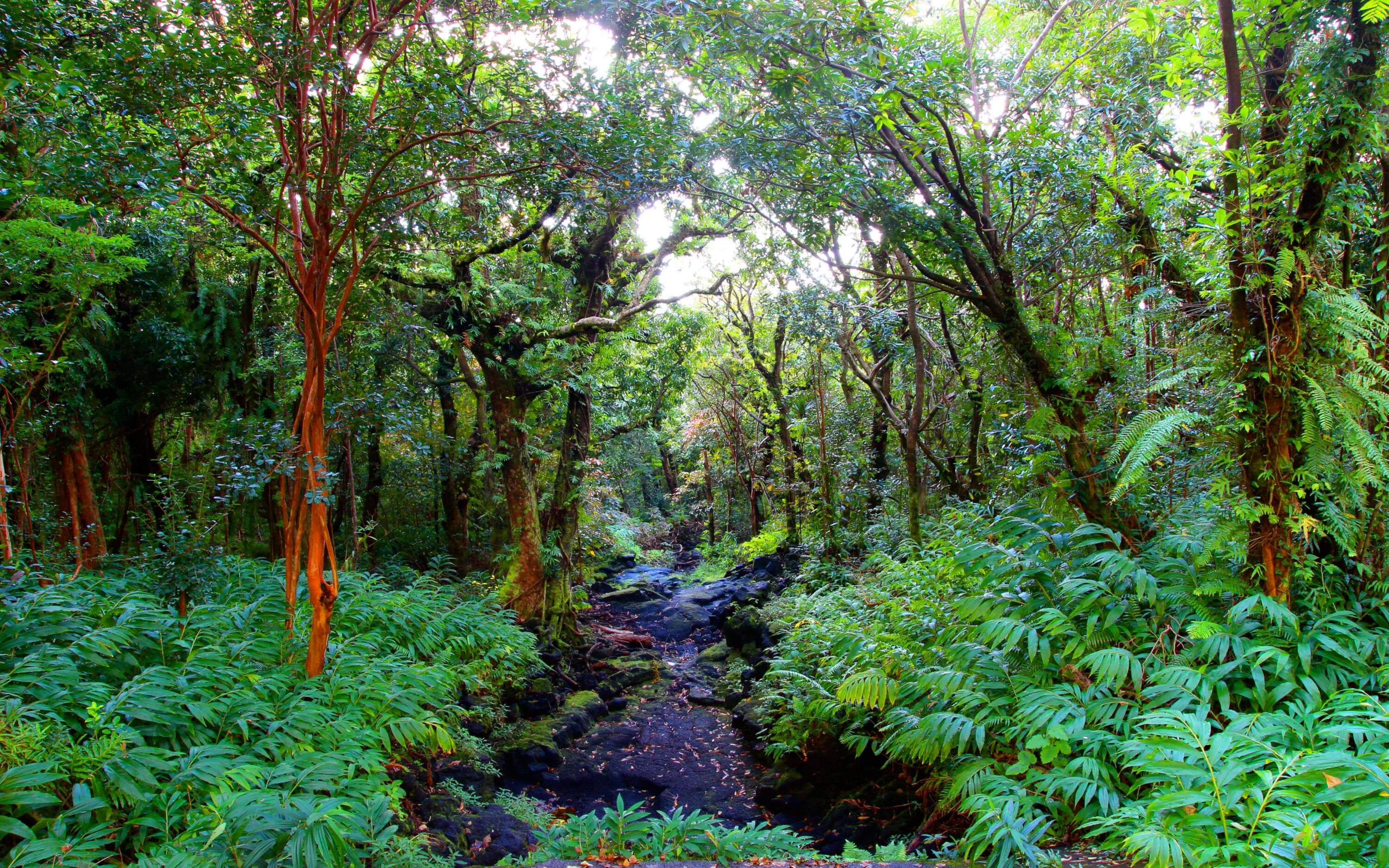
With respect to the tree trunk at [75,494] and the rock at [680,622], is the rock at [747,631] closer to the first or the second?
the rock at [680,622]

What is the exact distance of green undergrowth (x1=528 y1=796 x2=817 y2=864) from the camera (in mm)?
3438

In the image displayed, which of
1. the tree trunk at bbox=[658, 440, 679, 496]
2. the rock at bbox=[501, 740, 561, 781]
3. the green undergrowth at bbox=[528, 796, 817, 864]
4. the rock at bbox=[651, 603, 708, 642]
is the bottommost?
the rock at bbox=[651, 603, 708, 642]

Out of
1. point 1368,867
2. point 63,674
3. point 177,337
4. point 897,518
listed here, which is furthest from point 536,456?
point 1368,867

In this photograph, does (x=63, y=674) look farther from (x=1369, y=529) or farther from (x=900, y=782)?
(x=1369, y=529)

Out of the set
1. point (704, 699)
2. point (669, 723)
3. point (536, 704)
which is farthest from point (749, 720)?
point (536, 704)

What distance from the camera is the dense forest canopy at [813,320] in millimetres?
3330

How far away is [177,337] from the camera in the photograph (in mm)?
8492

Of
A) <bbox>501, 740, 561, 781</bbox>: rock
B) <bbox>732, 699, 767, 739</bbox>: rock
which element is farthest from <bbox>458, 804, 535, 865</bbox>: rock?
<bbox>732, 699, 767, 739</bbox>: rock

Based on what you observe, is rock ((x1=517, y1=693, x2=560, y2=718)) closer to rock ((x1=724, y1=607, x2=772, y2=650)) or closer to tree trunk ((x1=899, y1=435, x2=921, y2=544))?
rock ((x1=724, y1=607, x2=772, y2=650))

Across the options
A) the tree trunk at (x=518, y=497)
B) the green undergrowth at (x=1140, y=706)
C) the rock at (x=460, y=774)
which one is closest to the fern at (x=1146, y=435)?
the green undergrowth at (x=1140, y=706)

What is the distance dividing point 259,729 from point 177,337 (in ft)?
21.7

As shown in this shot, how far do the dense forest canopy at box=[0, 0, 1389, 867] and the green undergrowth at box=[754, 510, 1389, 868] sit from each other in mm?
31

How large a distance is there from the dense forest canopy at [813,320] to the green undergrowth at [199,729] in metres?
0.03

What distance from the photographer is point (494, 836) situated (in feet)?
15.4
